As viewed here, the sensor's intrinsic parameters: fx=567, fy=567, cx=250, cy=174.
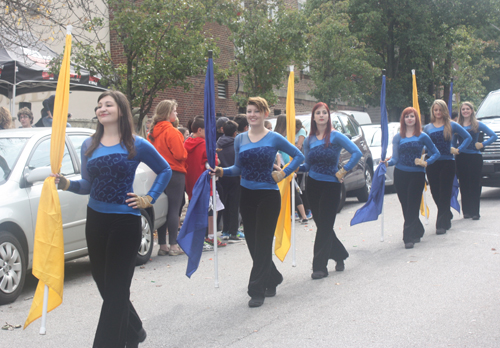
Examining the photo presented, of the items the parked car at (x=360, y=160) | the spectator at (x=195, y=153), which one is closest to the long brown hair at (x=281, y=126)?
the spectator at (x=195, y=153)

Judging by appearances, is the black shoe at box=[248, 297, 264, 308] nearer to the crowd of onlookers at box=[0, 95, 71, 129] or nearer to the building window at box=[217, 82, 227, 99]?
the crowd of onlookers at box=[0, 95, 71, 129]

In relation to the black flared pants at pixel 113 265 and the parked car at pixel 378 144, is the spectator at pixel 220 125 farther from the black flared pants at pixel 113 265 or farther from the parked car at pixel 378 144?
the parked car at pixel 378 144

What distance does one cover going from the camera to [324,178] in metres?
6.52

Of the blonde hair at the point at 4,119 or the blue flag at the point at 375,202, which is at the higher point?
the blonde hair at the point at 4,119

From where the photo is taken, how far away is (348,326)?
4.68 metres

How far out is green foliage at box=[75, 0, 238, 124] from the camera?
10.9 m

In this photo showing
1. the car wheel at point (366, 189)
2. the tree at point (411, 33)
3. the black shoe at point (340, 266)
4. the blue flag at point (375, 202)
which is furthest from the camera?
the tree at point (411, 33)

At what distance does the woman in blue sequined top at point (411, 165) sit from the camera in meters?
8.21

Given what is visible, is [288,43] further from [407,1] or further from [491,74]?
[491,74]

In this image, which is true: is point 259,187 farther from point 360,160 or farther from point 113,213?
point 360,160

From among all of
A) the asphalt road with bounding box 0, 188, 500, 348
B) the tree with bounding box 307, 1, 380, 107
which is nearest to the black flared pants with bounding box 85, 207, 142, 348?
the asphalt road with bounding box 0, 188, 500, 348

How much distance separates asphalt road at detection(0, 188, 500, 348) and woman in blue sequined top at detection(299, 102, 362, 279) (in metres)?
0.35

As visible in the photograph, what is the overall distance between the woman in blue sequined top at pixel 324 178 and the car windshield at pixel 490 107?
874 centimetres

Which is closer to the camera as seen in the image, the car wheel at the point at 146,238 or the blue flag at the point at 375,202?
the car wheel at the point at 146,238
